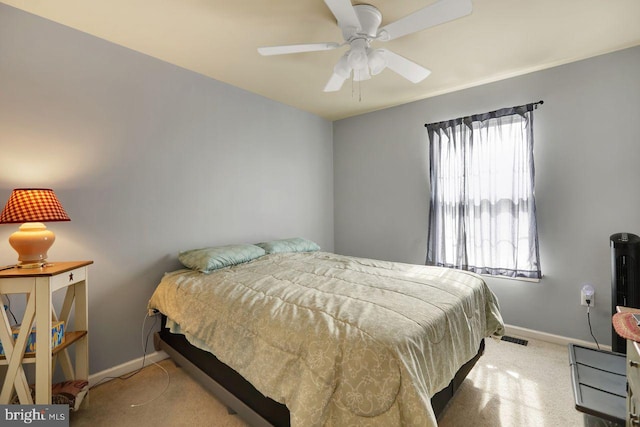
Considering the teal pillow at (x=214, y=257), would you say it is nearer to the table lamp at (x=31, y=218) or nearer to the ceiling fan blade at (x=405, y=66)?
the table lamp at (x=31, y=218)

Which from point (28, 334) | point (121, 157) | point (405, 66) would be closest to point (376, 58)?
point (405, 66)

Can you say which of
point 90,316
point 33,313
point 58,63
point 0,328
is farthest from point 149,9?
point 90,316

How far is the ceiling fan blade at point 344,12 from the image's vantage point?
1411mm

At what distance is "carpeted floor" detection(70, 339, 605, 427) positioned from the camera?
5.38 ft

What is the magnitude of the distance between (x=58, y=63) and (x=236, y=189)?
1.59 metres

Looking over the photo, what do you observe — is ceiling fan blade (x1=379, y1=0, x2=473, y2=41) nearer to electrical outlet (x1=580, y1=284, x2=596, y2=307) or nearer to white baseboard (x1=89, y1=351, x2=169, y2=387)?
electrical outlet (x1=580, y1=284, x2=596, y2=307)

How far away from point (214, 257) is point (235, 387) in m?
1.01

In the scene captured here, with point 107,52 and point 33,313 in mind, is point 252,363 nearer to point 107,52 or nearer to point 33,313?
point 33,313

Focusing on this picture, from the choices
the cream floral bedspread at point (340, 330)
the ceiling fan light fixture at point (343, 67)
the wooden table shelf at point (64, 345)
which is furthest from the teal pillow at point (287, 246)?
the ceiling fan light fixture at point (343, 67)

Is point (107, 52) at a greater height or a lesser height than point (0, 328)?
greater

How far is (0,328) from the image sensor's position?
1.44 meters

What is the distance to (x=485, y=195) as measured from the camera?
2863 mm

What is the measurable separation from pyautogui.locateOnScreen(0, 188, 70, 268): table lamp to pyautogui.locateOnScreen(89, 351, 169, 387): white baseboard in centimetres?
99

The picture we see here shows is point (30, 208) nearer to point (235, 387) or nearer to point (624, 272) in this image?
point (235, 387)
